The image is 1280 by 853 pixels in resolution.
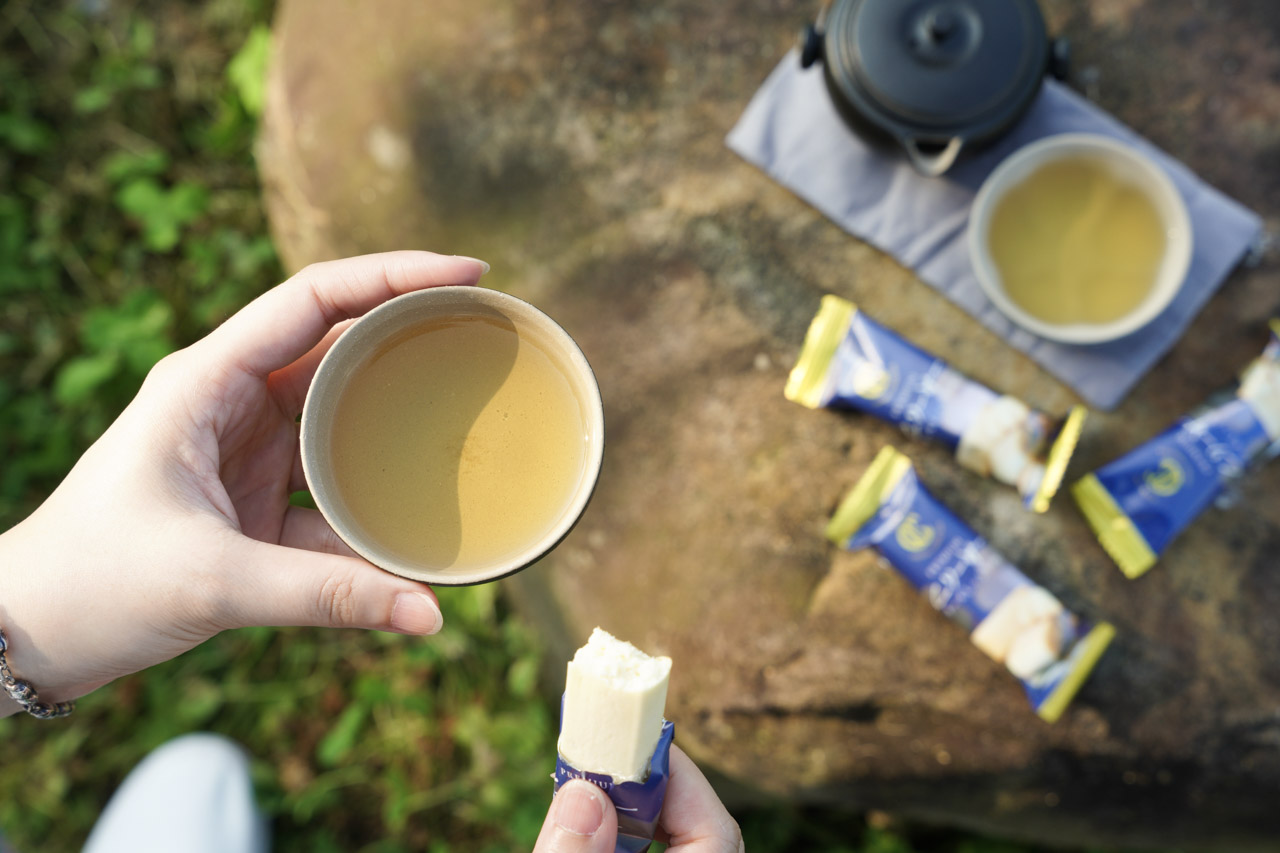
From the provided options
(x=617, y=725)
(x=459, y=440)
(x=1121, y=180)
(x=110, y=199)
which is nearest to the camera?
(x=617, y=725)

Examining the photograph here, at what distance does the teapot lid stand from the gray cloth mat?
0.57 feet

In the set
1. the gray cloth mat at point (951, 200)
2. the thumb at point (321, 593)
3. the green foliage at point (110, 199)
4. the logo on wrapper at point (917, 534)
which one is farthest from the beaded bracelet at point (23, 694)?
the gray cloth mat at point (951, 200)

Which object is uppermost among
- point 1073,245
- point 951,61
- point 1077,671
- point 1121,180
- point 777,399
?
point 951,61

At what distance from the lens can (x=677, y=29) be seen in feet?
6.93

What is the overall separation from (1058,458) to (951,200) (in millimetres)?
633

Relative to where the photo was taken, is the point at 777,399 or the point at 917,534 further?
the point at 777,399

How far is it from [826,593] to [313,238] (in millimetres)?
1544

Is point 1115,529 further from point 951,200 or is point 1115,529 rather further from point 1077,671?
point 951,200

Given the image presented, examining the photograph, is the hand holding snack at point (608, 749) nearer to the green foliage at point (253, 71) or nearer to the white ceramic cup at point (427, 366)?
the white ceramic cup at point (427, 366)

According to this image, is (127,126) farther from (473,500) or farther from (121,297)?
(473,500)

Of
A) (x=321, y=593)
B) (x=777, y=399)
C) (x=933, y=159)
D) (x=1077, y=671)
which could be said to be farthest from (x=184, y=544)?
(x=1077, y=671)

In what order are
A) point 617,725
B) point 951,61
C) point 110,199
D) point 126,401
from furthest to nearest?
1. point 110,199
2. point 126,401
3. point 951,61
4. point 617,725

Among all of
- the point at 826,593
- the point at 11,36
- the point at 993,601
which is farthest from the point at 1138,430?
the point at 11,36

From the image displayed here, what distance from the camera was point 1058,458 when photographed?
1.90m
